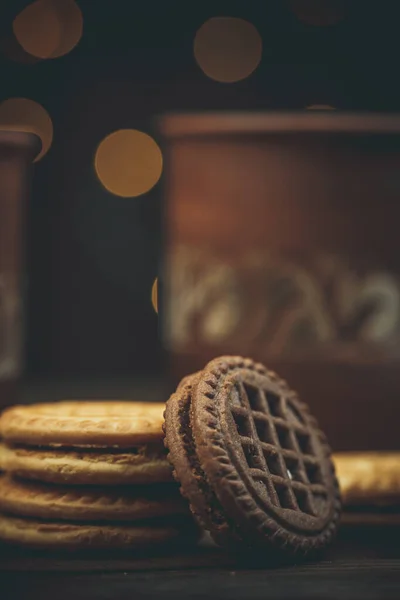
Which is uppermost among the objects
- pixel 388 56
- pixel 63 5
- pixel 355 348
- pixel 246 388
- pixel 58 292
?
pixel 63 5

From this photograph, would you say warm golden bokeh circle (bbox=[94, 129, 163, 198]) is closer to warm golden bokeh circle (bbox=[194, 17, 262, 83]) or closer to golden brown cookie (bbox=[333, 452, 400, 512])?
warm golden bokeh circle (bbox=[194, 17, 262, 83])

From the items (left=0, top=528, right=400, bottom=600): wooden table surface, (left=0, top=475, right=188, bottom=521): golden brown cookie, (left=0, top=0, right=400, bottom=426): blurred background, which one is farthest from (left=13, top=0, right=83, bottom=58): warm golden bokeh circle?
(left=0, top=528, right=400, bottom=600): wooden table surface

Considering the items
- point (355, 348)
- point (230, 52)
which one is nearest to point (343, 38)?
point (230, 52)

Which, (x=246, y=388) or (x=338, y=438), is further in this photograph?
(x=338, y=438)

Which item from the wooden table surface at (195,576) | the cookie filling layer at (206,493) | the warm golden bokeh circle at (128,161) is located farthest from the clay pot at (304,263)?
the warm golden bokeh circle at (128,161)

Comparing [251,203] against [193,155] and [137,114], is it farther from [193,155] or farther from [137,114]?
[137,114]

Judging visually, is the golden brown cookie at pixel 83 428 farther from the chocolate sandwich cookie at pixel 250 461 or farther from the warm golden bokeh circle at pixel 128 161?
the warm golden bokeh circle at pixel 128 161
